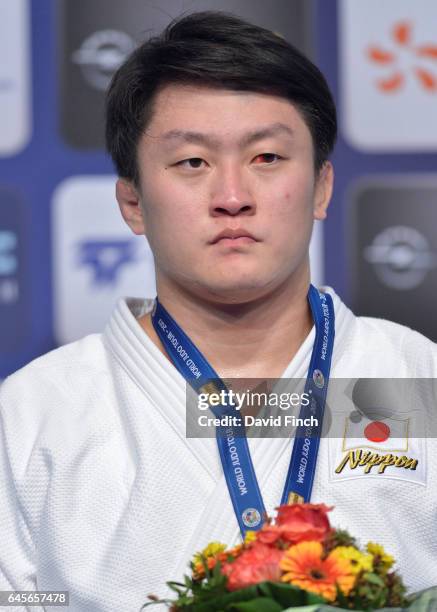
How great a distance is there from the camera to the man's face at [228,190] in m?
1.83

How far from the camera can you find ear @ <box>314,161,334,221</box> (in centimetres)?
206

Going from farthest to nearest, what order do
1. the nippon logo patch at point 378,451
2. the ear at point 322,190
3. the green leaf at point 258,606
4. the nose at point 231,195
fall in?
the ear at point 322,190
the nippon logo patch at point 378,451
the nose at point 231,195
the green leaf at point 258,606

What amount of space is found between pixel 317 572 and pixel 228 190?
2.49 ft

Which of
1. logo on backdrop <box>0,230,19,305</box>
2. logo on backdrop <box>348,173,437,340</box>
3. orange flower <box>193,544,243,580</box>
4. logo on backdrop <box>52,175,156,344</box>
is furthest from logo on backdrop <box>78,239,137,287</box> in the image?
orange flower <box>193,544,243,580</box>

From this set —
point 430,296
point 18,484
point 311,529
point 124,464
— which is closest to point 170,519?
point 124,464

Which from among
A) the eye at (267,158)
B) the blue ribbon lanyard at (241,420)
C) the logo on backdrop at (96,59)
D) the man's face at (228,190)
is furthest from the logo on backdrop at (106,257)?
the eye at (267,158)

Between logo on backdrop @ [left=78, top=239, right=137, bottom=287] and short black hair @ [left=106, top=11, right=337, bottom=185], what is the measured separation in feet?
2.17

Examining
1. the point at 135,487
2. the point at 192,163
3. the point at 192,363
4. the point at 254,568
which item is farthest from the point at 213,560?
the point at 192,163

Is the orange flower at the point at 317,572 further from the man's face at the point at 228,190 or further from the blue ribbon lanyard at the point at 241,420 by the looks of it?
the man's face at the point at 228,190

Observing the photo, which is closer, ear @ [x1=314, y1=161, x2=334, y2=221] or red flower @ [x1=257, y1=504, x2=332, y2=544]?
red flower @ [x1=257, y1=504, x2=332, y2=544]

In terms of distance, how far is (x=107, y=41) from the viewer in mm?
2729

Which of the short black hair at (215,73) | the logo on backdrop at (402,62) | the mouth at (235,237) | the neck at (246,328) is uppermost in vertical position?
the logo on backdrop at (402,62)

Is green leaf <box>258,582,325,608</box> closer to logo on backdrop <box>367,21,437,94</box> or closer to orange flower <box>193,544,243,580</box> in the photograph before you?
orange flower <box>193,544,243,580</box>

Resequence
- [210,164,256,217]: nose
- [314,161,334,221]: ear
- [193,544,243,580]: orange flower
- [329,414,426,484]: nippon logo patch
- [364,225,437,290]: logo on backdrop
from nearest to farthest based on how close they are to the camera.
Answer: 1. [193,544,243,580]: orange flower
2. [210,164,256,217]: nose
3. [329,414,426,484]: nippon logo patch
4. [314,161,334,221]: ear
5. [364,225,437,290]: logo on backdrop
